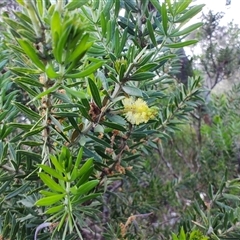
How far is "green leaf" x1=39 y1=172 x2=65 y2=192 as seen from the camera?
14.1 inches

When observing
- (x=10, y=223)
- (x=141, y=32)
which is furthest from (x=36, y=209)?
(x=141, y=32)

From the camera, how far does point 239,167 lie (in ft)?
3.47

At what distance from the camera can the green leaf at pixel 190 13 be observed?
436 millimetres

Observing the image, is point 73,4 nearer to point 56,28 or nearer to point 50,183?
point 56,28

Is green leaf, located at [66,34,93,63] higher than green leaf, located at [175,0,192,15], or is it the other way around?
green leaf, located at [175,0,192,15]

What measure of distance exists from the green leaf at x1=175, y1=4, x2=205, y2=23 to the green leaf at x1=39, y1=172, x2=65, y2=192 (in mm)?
284

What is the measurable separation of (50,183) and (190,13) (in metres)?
0.30

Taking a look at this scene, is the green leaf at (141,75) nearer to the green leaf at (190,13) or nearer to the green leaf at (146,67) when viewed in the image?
the green leaf at (146,67)

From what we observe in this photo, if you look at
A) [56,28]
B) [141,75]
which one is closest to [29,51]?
[56,28]

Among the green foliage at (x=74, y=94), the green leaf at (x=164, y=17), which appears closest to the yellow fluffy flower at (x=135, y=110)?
the green foliage at (x=74, y=94)

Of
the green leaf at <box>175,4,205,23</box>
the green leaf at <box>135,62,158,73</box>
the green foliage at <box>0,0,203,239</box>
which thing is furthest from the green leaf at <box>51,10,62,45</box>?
the green leaf at <box>175,4,205,23</box>

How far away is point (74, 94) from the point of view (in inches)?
13.0

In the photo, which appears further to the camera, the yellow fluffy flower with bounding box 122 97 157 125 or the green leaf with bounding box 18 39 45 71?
the yellow fluffy flower with bounding box 122 97 157 125

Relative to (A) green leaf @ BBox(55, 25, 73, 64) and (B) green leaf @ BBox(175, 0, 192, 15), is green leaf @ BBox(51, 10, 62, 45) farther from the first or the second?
(B) green leaf @ BBox(175, 0, 192, 15)
